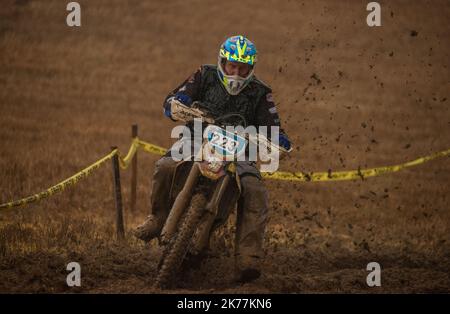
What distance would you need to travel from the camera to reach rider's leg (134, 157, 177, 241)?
750 centimetres

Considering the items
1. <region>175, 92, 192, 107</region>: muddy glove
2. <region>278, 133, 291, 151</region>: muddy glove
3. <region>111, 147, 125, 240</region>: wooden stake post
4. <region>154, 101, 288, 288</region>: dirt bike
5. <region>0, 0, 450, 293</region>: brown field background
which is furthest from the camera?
<region>111, 147, 125, 240</region>: wooden stake post

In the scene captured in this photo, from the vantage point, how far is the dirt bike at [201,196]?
6762 mm

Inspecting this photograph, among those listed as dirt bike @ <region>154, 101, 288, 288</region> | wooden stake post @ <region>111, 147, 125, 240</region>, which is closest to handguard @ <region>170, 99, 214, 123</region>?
dirt bike @ <region>154, 101, 288, 288</region>

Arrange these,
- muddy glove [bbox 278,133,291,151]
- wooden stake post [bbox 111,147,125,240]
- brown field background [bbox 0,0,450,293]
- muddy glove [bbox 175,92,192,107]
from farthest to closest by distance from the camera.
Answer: wooden stake post [bbox 111,147,125,240] < brown field background [bbox 0,0,450,293] < muddy glove [bbox 175,92,192,107] < muddy glove [bbox 278,133,291,151]

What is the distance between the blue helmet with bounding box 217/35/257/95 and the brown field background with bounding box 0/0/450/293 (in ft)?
6.14

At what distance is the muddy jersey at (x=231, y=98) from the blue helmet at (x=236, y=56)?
0.64ft

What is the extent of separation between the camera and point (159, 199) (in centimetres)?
757

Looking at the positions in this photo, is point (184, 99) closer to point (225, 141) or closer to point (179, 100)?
point (179, 100)

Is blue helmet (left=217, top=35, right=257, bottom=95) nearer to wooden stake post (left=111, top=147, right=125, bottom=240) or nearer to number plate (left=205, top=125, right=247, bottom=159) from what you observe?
number plate (left=205, top=125, right=247, bottom=159)

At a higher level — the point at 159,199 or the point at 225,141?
the point at 225,141

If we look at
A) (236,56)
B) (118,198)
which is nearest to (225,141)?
(236,56)

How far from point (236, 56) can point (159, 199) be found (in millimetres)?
1518

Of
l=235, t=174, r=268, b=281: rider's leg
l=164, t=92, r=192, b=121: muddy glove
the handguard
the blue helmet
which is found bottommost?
l=235, t=174, r=268, b=281: rider's leg

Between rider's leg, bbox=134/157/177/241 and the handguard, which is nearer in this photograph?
the handguard
